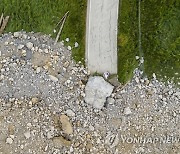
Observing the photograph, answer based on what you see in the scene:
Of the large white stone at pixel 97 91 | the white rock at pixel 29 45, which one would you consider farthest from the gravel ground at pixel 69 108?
the large white stone at pixel 97 91

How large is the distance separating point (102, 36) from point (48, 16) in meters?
1.44

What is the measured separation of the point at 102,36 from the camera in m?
9.58

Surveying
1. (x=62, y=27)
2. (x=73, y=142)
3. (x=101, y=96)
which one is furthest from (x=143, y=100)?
(x=62, y=27)

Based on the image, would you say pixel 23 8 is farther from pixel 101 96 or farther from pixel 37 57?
pixel 101 96

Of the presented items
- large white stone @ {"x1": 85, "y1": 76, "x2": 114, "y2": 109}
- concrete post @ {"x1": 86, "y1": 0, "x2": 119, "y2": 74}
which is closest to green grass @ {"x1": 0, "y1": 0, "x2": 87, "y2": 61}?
concrete post @ {"x1": 86, "y1": 0, "x2": 119, "y2": 74}

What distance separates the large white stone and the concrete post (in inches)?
12.5

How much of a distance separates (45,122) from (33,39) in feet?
6.83

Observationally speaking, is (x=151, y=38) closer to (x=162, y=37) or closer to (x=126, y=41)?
(x=162, y=37)

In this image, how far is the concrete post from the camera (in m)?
9.55

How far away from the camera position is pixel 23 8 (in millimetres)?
9516

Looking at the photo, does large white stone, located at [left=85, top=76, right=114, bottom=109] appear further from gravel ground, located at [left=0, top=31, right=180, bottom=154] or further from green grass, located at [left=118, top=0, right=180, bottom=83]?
green grass, located at [left=118, top=0, right=180, bottom=83]

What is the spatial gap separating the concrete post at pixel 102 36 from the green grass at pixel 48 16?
0.19 m
